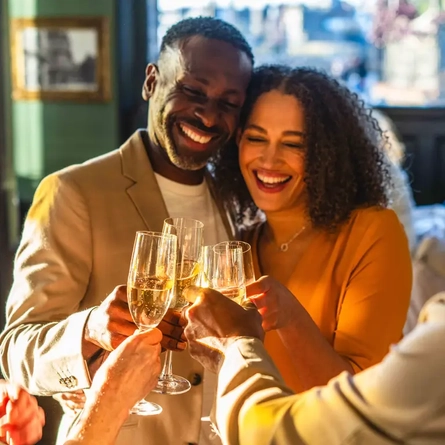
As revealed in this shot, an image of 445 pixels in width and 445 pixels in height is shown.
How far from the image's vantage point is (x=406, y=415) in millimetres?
800

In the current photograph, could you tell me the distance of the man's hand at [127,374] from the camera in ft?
3.83

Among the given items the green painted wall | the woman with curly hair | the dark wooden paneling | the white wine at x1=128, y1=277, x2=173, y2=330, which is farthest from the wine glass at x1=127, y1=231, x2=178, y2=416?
the dark wooden paneling

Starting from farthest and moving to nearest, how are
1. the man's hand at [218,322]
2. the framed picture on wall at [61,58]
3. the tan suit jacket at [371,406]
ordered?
the framed picture on wall at [61,58]
the man's hand at [218,322]
the tan suit jacket at [371,406]

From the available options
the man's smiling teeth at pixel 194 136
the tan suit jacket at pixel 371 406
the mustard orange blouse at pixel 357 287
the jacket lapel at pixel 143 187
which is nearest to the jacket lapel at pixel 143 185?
the jacket lapel at pixel 143 187

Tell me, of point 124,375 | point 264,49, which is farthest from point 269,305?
point 264,49

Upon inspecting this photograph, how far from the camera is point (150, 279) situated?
46.9 inches

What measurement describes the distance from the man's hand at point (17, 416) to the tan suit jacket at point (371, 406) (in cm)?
69

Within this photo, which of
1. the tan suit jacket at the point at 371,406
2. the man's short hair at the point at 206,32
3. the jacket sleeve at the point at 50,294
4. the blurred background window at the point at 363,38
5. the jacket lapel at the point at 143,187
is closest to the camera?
the tan suit jacket at the point at 371,406

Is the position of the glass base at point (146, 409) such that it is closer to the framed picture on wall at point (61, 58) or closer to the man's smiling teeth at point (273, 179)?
the man's smiling teeth at point (273, 179)

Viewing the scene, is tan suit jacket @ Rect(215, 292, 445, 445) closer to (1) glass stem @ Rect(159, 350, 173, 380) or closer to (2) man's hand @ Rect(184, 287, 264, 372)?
(2) man's hand @ Rect(184, 287, 264, 372)

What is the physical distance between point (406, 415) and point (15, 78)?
3.77m

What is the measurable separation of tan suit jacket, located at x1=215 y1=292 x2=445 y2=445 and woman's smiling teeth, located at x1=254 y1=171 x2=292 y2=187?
0.86 metres

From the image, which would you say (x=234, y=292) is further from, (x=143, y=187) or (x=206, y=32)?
(x=206, y=32)

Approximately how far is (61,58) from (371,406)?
366cm
